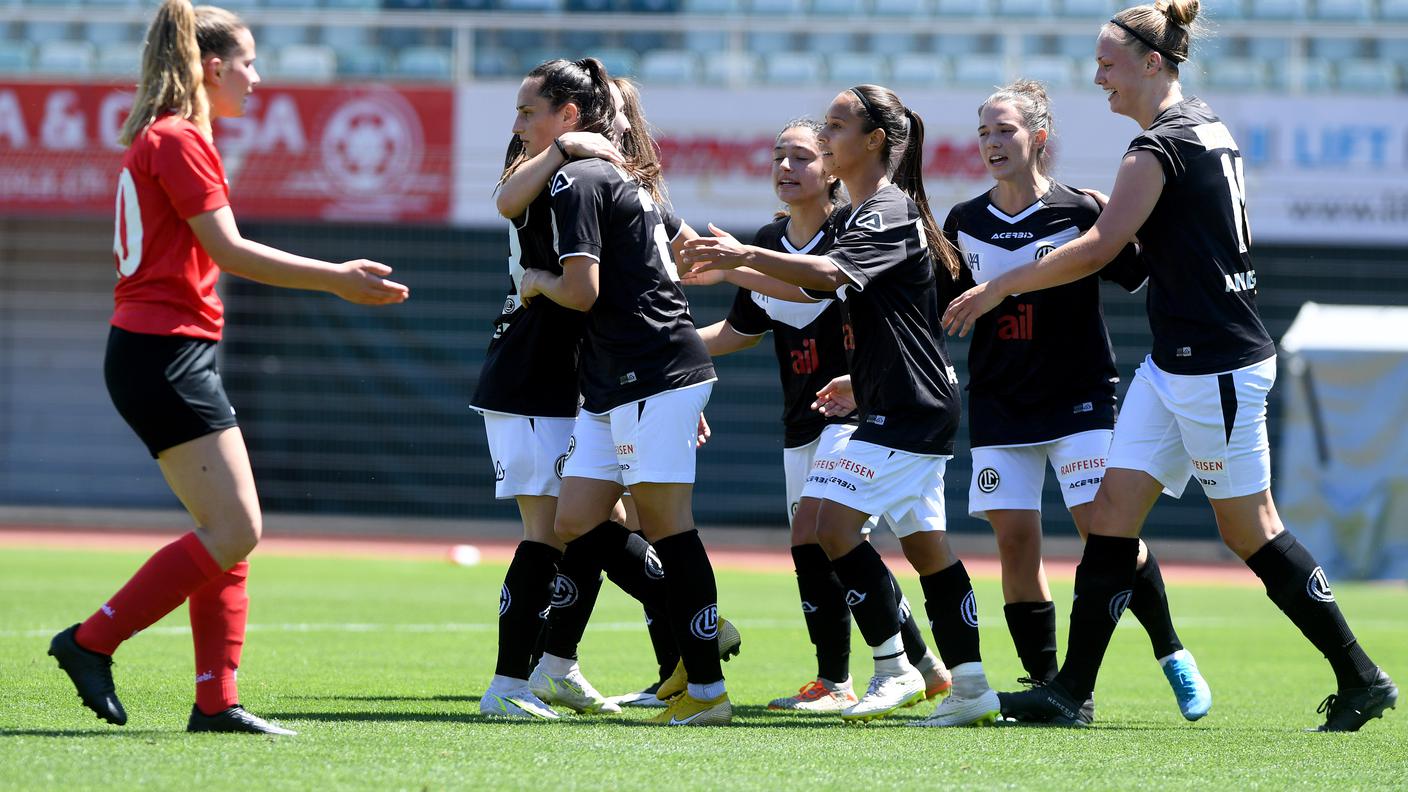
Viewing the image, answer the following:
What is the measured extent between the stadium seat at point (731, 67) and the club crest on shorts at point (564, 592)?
12379mm

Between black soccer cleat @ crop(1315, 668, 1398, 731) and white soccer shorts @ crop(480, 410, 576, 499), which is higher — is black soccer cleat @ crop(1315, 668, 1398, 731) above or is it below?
below

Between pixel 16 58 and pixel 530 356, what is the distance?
1574 cm

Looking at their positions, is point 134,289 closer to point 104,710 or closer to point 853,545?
point 104,710

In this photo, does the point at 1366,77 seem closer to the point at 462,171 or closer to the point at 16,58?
the point at 462,171

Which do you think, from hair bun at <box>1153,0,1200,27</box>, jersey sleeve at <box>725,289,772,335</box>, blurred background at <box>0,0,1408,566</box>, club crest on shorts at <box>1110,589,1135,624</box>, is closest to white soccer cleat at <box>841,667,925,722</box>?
club crest on shorts at <box>1110,589,1135,624</box>

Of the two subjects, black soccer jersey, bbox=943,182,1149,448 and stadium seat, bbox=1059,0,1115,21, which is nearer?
black soccer jersey, bbox=943,182,1149,448

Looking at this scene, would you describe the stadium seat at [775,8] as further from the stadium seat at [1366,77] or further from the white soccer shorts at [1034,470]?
the white soccer shorts at [1034,470]

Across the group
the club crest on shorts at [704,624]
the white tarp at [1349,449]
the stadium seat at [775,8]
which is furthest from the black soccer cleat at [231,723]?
the stadium seat at [775,8]

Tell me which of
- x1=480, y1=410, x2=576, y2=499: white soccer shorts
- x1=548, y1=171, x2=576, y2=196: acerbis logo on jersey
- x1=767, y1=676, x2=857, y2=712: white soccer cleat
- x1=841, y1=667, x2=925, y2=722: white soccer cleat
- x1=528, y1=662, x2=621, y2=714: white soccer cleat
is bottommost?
x1=767, y1=676, x2=857, y2=712: white soccer cleat

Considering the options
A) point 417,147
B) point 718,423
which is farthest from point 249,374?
point 718,423

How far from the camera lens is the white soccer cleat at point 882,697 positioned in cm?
532

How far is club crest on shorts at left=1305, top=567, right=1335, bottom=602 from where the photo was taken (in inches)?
200

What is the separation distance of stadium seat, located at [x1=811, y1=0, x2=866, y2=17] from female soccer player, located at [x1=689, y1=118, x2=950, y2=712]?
12.8 m

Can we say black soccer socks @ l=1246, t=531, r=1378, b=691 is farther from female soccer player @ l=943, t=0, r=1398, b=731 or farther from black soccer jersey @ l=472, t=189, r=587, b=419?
black soccer jersey @ l=472, t=189, r=587, b=419
